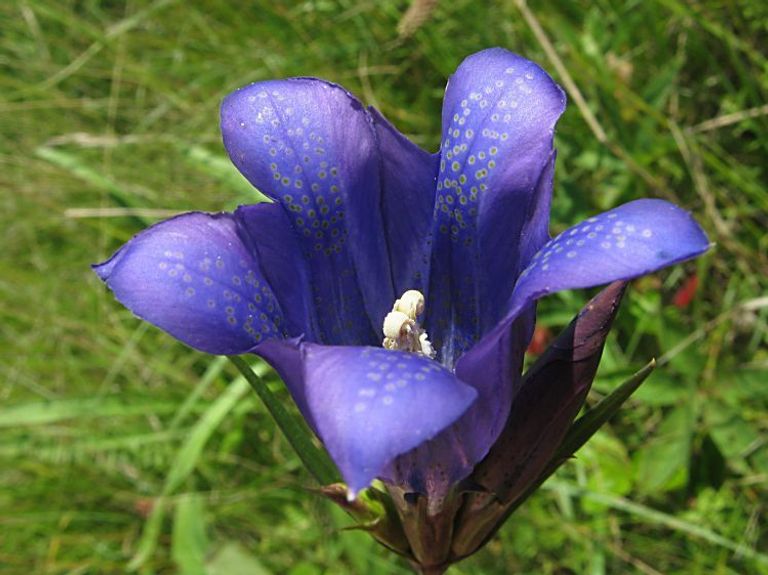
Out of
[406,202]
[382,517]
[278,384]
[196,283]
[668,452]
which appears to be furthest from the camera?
[278,384]

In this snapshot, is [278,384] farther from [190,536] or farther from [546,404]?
[546,404]

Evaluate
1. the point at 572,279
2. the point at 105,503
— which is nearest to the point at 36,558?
the point at 105,503

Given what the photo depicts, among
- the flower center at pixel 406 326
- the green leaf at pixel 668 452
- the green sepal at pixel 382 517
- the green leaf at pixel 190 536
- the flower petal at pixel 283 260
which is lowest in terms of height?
the green leaf at pixel 190 536

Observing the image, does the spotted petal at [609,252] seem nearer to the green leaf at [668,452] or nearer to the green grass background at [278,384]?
the green grass background at [278,384]

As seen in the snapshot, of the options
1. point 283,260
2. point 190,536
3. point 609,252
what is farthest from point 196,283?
point 190,536

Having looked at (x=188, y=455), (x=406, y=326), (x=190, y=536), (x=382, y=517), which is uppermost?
(x=406, y=326)

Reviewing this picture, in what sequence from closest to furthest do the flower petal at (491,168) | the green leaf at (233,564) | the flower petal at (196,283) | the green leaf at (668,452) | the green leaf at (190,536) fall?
the flower petal at (196,283)
the flower petal at (491,168)
the green leaf at (668,452)
the green leaf at (233,564)
the green leaf at (190,536)

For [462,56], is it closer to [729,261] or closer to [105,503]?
[729,261]

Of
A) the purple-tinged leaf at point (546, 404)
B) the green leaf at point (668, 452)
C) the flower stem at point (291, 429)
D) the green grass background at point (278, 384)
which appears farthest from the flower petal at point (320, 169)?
the green leaf at point (668, 452)

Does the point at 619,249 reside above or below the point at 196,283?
above
